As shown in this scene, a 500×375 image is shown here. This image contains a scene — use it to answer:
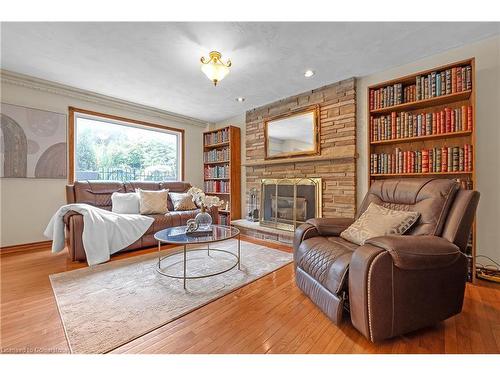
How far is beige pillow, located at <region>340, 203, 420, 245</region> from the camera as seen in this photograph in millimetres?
1584

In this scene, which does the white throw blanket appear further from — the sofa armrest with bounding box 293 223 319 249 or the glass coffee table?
the sofa armrest with bounding box 293 223 319 249

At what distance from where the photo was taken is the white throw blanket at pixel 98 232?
2.44 metres

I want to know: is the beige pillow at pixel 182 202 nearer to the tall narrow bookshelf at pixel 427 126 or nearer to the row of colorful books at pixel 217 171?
the row of colorful books at pixel 217 171

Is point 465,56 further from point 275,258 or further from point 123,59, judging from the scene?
point 123,59

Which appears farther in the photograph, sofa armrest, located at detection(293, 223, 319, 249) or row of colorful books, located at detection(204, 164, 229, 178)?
row of colorful books, located at detection(204, 164, 229, 178)

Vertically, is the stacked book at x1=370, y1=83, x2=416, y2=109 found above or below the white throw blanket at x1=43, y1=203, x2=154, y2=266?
above

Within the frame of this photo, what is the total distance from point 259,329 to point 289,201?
7.57 ft

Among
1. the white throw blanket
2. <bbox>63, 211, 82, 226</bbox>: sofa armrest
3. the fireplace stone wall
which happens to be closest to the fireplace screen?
the fireplace stone wall

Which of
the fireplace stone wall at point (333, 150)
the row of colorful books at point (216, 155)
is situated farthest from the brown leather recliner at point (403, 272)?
the row of colorful books at point (216, 155)

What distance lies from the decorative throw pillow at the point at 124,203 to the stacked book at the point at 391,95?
11.0 ft

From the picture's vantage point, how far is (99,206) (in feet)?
10.5

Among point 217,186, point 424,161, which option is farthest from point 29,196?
point 424,161

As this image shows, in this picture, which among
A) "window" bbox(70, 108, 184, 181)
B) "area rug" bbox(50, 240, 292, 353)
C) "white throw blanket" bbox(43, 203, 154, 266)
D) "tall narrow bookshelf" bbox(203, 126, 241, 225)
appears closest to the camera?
"area rug" bbox(50, 240, 292, 353)

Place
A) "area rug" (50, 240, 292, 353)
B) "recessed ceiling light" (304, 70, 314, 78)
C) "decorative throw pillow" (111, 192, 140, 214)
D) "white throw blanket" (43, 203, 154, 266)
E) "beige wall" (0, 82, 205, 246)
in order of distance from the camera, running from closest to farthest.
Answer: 1. "area rug" (50, 240, 292, 353)
2. "white throw blanket" (43, 203, 154, 266)
3. "recessed ceiling light" (304, 70, 314, 78)
4. "beige wall" (0, 82, 205, 246)
5. "decorative throw pillow" (111, 192, 140, 214)
